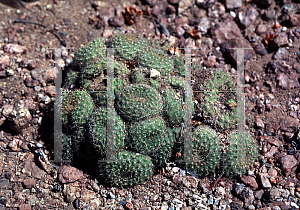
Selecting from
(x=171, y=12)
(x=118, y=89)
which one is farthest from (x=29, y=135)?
(x=171, y=12)

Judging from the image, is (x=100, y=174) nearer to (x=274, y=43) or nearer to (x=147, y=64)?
(x=147, y=64)

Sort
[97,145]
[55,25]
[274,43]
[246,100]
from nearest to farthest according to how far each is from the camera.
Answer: [97,145], [246,100], [274,43], [55,25]

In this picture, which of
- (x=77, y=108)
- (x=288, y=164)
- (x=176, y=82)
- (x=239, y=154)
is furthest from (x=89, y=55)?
(x=288, y=164)

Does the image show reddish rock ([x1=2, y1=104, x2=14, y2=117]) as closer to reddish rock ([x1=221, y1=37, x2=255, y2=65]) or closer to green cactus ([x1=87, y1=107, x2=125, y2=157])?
green cactus ([x1=87, y1=107, x2=125, y2=157])

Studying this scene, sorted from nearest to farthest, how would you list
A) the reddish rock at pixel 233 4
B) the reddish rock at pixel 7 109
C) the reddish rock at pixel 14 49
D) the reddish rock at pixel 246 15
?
the reddish rock at pixel 7 109 < the reddish rock at pixel 14 49 < the reddish rock at pixel 246 15 < the reddish rock at pixel 233 4

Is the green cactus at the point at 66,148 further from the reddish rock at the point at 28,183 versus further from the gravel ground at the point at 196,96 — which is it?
the reddish rock at the point at 28,183

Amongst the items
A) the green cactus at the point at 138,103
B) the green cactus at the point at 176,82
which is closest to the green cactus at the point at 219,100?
the green cactus at the point at 176,82

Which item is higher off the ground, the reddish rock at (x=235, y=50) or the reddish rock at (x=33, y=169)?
the reddish rock at (x=235, y=50)
